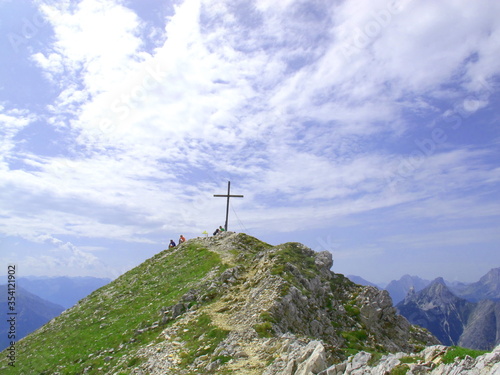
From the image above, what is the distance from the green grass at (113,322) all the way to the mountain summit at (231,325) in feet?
0.53

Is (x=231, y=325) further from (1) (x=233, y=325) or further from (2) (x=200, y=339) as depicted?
(2) (x=200, y=339)

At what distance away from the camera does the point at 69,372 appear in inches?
1100

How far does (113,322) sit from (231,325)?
646 inches

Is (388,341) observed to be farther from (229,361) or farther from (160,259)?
(160,259)

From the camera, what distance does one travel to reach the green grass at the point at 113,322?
28.9 metres

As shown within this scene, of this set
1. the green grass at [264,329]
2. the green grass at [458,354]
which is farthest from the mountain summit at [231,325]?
the green grass at [458,354]

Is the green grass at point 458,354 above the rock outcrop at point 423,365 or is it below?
above

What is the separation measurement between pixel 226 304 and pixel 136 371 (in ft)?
29.6

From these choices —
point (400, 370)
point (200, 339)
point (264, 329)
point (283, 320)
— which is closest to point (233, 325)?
point (200, 339)

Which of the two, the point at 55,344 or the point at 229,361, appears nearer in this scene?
the point at 229,361

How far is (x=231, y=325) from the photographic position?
2527cm

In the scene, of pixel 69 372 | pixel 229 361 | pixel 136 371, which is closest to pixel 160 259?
pixel 69 372

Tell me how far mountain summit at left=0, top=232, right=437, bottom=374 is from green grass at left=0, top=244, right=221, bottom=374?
0.53 feet

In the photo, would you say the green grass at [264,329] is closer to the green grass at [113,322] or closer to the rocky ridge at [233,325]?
the rocky ridge at [233,325]
